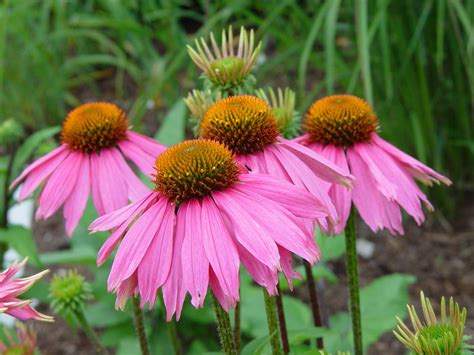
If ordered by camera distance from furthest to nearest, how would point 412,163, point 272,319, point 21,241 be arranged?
point 21,241 < point 412,163 < point 272,319

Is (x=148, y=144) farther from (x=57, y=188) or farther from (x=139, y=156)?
(x=57, y=188)

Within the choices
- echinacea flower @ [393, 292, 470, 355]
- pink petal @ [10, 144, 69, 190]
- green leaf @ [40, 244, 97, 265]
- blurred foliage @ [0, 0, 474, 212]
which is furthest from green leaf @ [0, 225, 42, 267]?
echinacea flower @ [393, 292, 470, 355]

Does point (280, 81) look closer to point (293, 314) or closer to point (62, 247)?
point (62, 247)

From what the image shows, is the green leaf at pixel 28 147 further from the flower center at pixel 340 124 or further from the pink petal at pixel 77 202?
the flower center at pixel 340 124

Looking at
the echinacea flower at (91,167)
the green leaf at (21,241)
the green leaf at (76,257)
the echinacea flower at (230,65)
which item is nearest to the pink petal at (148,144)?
the echinacea flower at (91,167)

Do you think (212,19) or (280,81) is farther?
(280,81)

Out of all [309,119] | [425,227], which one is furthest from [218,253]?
[425,227]

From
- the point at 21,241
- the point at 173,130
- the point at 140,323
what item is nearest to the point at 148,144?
the point at 140,323
